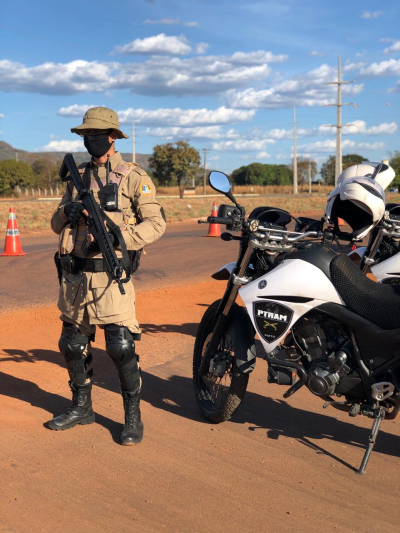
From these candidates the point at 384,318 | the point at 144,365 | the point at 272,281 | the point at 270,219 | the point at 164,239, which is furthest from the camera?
the point at 164,239

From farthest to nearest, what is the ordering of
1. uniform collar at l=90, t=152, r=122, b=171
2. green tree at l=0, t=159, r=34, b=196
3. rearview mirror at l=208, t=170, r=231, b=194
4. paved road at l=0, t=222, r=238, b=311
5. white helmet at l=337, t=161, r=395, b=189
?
1. green tree at l=0, t=159, r=34, b=196
2. paved road at l=0, t=222, r=238, b=311
3. white helmet at l=337, t=161, r=395, b=189
4. uniform collar at l=90, t=152, r=122, b=171
5. rearview mirror at l=208, t=170, r=231, b=194

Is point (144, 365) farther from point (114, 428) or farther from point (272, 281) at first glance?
point (272, 281)

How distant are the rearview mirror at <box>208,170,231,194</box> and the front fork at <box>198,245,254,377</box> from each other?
0.41 meters

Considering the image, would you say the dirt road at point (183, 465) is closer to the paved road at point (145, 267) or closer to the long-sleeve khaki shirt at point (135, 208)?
the long-sleeve khaki shirt at point (135, 208)

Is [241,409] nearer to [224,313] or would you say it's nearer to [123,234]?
[224,313]

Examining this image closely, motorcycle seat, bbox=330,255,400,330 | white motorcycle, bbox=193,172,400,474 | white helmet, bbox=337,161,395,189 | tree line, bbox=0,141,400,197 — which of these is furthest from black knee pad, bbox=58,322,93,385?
tree line, bbox=0,141,400,197

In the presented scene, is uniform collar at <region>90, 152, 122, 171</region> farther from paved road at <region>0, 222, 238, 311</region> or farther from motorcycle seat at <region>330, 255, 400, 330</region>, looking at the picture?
paved road at <region>0, 222, 238, 311</region>

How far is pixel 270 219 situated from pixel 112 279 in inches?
45.6

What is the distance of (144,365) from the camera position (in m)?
5.86

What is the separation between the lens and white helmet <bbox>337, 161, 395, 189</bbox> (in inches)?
211

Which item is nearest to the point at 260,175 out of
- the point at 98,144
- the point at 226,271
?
the point at 226,271

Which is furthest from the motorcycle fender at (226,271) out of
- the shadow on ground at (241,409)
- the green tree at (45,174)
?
the green tree at (45,174)

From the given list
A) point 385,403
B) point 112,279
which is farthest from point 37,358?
point 385,403

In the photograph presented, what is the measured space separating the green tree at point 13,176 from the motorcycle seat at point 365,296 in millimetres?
69959
